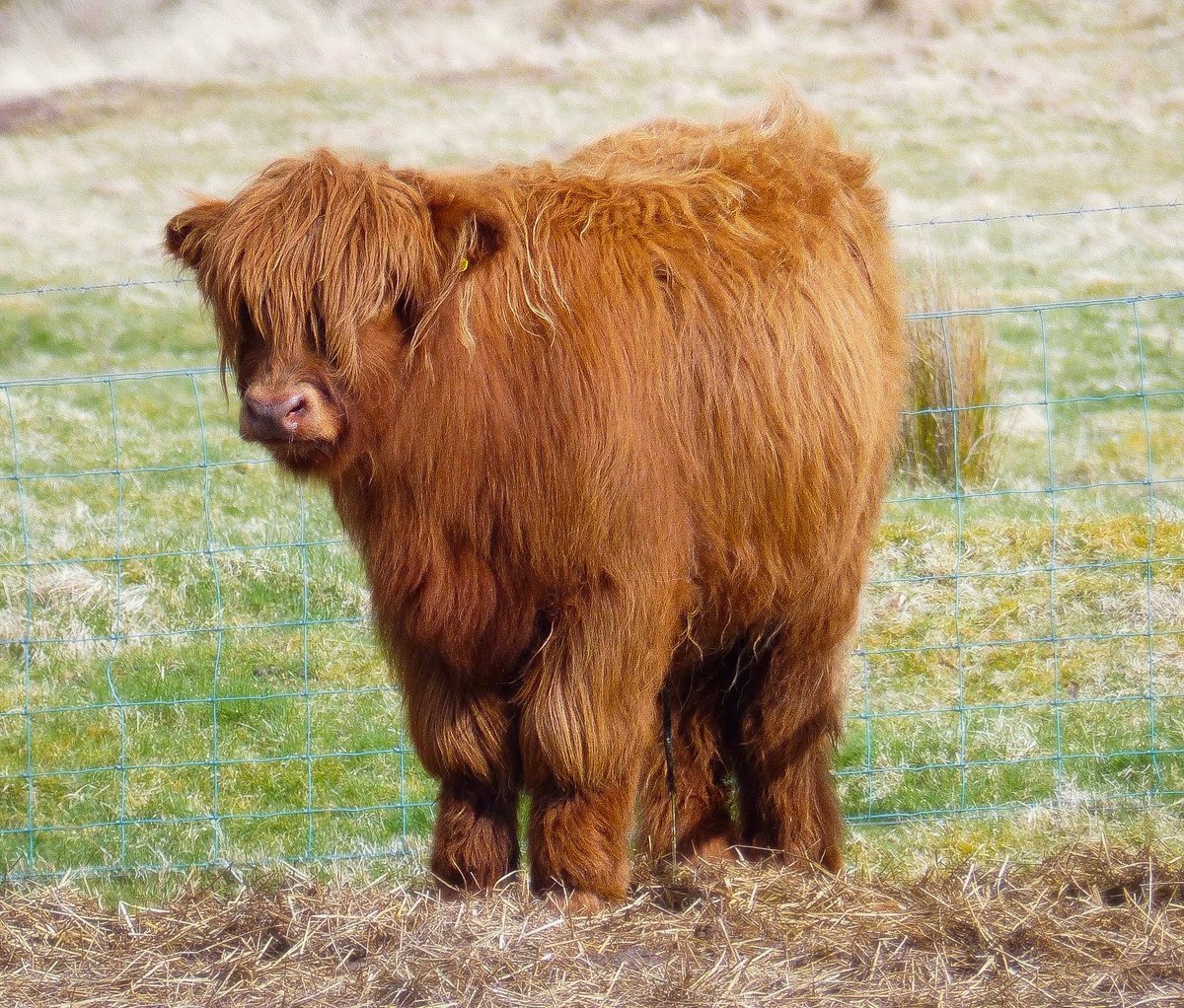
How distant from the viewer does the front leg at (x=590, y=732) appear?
12.1 ft

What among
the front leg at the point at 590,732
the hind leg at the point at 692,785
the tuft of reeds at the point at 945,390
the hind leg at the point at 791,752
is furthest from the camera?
the tuft of reeds at the point at 945,390

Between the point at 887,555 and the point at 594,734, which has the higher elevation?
the point at 594,734

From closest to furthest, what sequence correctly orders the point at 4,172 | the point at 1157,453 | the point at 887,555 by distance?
the point at 887,555 < the point at 1157,453 < the point at 4,172

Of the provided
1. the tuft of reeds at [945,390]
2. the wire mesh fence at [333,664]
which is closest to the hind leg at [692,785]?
the wire mesh fence at [333,664]

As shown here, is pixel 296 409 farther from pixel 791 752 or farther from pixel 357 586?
pixel 357 586

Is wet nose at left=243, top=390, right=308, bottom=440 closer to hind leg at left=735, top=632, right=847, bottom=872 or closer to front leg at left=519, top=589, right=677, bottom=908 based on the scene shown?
front leg at left=519, top=589, right=677, bottom=908

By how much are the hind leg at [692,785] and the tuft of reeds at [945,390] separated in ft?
10.8

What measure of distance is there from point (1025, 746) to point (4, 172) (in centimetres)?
1843

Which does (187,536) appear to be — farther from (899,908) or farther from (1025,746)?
(899,908)

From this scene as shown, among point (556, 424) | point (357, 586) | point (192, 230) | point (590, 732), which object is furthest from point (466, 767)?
point (357, 586)

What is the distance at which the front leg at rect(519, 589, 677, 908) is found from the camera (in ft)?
12.1

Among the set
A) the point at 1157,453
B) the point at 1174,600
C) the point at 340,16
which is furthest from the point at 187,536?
the point at 340,16

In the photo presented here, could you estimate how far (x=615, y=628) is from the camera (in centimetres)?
367

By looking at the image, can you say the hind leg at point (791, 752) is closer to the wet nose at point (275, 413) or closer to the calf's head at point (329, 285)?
the calf's head at point (329, 285)
